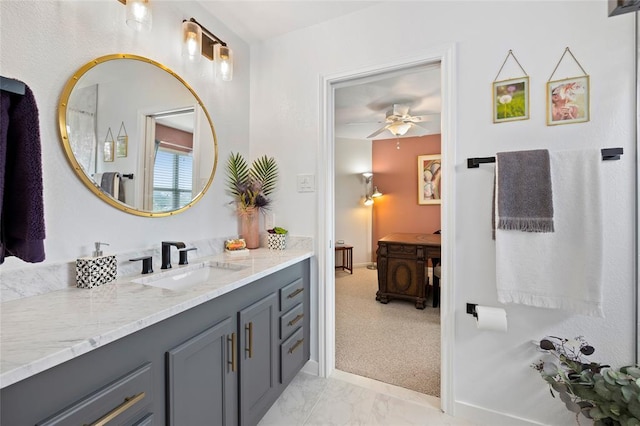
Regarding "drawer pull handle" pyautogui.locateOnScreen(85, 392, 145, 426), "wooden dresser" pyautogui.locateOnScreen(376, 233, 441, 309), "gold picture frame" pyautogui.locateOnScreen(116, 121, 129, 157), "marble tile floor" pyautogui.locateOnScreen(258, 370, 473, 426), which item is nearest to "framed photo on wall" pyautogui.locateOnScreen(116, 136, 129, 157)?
"gold picture frame" pyautogui.locateOnScreen(116, 121, 129, 157)

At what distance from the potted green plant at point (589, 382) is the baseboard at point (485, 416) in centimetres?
24

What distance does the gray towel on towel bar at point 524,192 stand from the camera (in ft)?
4.49

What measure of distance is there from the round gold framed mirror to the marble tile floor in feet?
4.55

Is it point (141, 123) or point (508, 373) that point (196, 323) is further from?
point (508, 373)

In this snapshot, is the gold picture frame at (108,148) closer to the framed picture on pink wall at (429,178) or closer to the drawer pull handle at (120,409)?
the drawer pull handle at (120,409)

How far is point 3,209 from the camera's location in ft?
2.59

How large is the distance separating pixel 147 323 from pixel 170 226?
A: 34.7 inches

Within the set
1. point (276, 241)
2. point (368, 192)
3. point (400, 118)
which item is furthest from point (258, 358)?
point (368, 192)

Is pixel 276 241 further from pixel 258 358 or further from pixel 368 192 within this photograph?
pixel 368 192

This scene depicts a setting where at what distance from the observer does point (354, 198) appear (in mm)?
5406

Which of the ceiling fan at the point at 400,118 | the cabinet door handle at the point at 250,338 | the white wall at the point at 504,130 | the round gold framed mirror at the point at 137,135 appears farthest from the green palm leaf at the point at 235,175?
the ceiling fan at the point at 400,118

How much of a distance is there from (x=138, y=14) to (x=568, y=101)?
2159 mm

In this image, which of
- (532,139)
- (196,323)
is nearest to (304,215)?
(196,323)

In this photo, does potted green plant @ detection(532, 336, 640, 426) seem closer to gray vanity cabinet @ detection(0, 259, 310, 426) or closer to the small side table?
gray vanity cabinet @ detection(0, 259, 310, 426)
